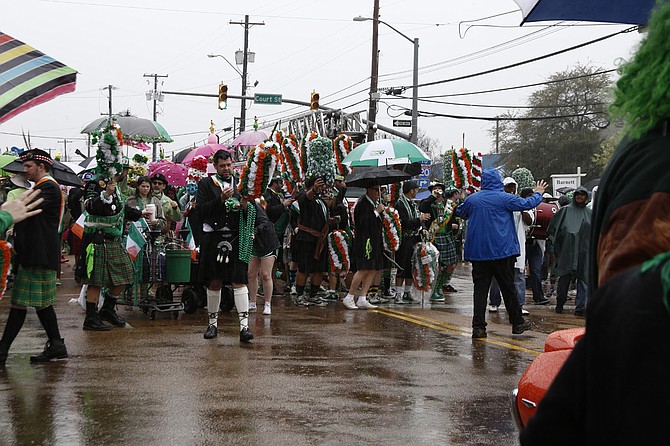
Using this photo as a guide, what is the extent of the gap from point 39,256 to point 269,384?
2431 mm

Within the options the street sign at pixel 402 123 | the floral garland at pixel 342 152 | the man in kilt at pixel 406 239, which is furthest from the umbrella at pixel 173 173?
the street sign at pixel 402 123

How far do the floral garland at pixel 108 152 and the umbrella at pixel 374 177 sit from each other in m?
4.30

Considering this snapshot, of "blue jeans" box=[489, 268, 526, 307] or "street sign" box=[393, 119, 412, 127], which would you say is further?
"street sign" box=[393, 119, 412, 127]

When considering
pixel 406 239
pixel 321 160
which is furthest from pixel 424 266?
pixel 321 160

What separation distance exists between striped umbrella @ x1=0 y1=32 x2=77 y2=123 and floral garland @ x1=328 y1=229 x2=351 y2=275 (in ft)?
29.4

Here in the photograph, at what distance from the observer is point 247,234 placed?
9.60 metres

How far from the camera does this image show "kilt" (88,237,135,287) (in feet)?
33.3

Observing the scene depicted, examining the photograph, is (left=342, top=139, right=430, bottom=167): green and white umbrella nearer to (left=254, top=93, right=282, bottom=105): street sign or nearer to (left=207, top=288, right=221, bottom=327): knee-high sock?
(left=207, top=288, right=221, bottom=327): knee-high sock

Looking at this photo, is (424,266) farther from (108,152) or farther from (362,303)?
(108,152)

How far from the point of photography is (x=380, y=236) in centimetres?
1338

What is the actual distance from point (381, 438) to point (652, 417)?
413 cm

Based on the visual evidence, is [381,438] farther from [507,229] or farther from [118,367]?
[507,229]

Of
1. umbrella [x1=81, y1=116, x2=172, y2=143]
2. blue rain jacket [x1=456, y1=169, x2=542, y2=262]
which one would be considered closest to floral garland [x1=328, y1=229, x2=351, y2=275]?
blue rain jacket [x1=456, y1=169, x2=542, y2=262]

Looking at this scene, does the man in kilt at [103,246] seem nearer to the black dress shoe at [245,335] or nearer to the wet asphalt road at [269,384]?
the wet asphalt road at [269,384]
